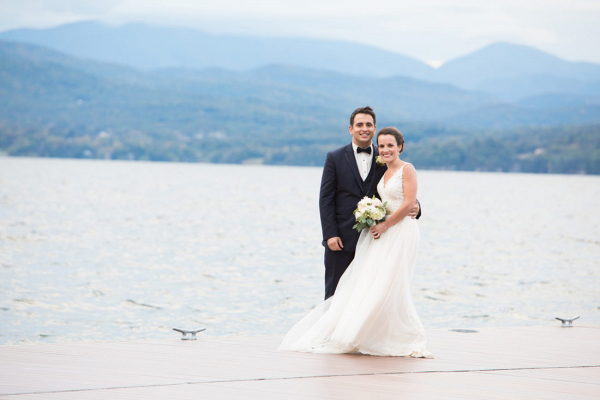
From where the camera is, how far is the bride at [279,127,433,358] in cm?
654

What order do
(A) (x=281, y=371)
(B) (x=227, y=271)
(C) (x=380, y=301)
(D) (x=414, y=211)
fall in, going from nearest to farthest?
(A) (x=281, y=371) < (C) (x=380, y=301) < (D) (x=414, y=211) < (B) (x=227, y=271)

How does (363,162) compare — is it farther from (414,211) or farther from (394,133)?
(414,211)

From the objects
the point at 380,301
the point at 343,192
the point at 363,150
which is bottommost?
the point at 380,301

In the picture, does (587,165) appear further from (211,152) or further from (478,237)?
(478,237)

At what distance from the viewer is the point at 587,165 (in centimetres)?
13975

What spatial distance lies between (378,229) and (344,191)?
1.79ft

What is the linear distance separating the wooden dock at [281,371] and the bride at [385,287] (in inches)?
7.3

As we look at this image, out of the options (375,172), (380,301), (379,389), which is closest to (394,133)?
(375,172)

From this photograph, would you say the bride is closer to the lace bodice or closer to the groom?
the lace bodice

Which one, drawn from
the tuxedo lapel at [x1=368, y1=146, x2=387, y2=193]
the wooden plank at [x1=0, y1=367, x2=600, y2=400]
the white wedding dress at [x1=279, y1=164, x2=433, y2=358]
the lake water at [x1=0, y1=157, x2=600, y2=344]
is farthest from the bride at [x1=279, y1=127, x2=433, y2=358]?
the lake water at [x1=0, y1=157, x2=600, y2=344]

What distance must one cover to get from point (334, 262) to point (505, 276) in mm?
21019

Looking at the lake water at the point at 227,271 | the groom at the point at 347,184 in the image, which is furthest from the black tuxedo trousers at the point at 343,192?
the lake water at the point at 227,271

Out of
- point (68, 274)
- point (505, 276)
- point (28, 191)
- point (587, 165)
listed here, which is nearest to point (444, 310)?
point (505, 276)

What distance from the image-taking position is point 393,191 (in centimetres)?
661
